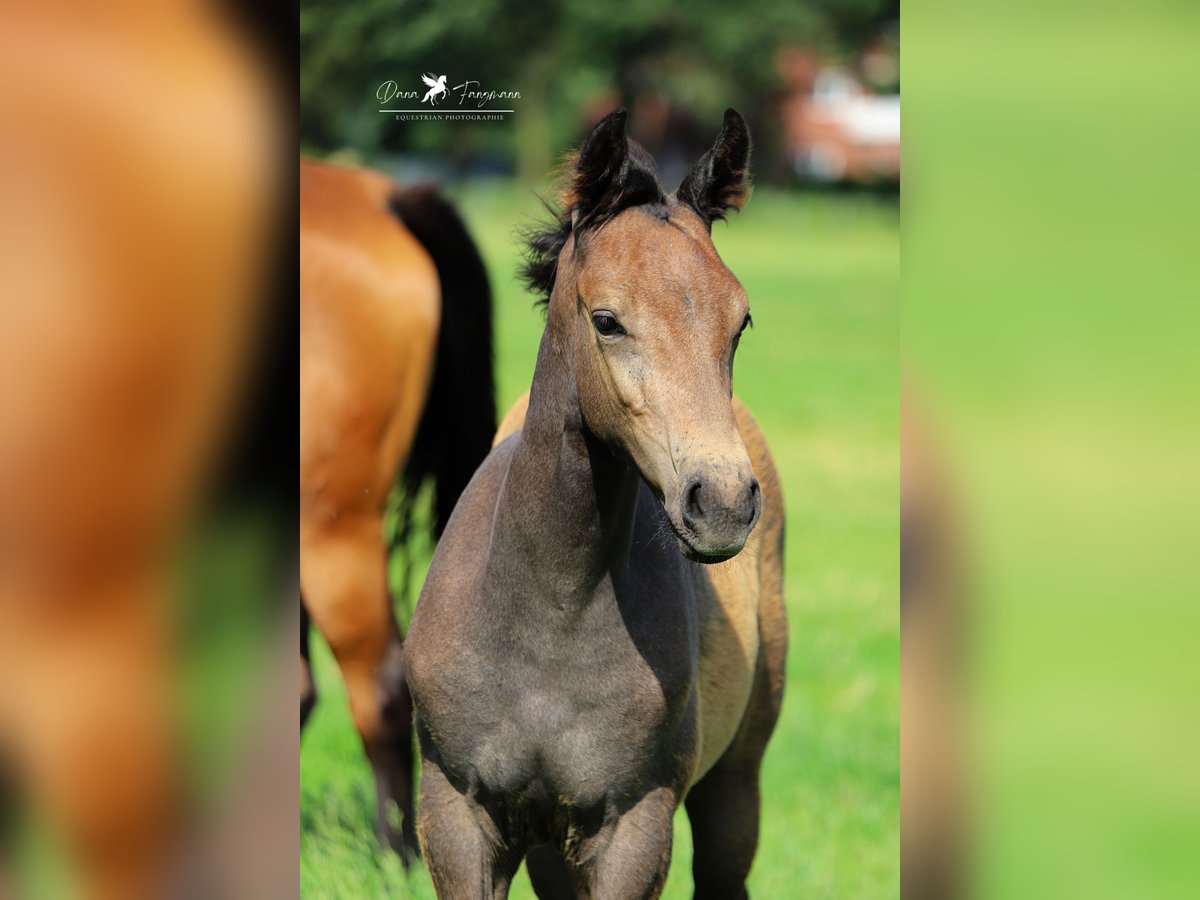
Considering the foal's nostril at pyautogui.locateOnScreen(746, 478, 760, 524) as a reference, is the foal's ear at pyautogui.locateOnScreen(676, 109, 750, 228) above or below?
above

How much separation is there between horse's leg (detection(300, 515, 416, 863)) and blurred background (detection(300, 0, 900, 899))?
0.16 m

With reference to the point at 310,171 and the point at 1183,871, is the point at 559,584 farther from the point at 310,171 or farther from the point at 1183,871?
the point at 310,171

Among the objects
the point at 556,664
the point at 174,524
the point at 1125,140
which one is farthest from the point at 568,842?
the point at 1125,140

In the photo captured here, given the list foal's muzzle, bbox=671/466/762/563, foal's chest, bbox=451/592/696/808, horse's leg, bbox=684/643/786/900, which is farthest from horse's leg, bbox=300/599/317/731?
foal's muzzle, bbox=671/466/762/563

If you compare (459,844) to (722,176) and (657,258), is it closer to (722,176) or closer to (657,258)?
(657,258)

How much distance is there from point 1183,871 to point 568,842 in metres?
1.12

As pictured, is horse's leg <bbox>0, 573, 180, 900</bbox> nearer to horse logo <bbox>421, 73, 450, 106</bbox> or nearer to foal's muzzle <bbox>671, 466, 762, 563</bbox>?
foal's muzzle <bbox>671, 466, 762, 563</bbox>

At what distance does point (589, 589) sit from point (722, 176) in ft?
2.78

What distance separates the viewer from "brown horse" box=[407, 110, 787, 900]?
213 cm

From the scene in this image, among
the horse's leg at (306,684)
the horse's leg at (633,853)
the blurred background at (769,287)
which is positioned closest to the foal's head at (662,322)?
the blurred background at (769,287)

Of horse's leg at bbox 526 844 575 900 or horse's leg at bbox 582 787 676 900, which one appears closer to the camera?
horse's leg at bbox 582 787 676 900

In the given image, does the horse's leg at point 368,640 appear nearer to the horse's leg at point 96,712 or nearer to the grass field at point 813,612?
the grass field at point 813,612

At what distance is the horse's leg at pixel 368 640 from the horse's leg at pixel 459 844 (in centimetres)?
127

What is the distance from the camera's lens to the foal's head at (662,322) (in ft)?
6.42
